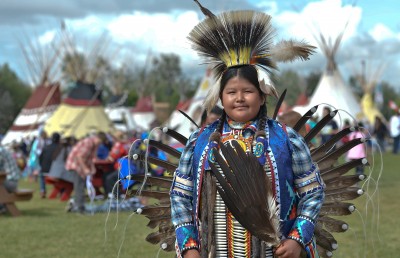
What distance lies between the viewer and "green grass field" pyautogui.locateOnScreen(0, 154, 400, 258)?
6.79m

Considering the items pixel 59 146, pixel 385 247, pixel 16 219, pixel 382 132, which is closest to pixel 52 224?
pixel 16 219

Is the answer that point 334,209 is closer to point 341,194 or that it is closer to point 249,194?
point 341,194

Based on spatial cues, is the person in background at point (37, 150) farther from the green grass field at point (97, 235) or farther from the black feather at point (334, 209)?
the black feather at point (334, 209)

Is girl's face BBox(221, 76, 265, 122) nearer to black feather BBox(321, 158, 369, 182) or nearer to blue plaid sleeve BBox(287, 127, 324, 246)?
blue plaid sleeve BBox(287, 127, 324, 246)

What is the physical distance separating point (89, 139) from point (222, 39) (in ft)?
29.5

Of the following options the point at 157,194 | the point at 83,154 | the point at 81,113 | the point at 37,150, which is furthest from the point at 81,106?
the point at 157,194

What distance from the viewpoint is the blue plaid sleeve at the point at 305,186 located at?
2.69m

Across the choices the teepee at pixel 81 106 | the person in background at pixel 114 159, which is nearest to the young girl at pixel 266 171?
the person in background at pixel 114 159

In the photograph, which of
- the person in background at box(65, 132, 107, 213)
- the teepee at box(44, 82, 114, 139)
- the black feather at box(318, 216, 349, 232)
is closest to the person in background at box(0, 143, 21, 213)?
the person in background at box(65, 132, 107, 213)

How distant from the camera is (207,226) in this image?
2.69 metres

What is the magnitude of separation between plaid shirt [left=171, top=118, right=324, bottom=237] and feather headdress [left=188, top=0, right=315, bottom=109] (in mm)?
211

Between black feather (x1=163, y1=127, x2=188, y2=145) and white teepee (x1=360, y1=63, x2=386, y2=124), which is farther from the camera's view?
white teepee (x1=360, y1=63, x2=386, y2=124)

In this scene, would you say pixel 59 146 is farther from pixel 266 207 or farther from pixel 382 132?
pixel 382 132

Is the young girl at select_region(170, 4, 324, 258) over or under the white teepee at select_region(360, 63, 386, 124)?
under
